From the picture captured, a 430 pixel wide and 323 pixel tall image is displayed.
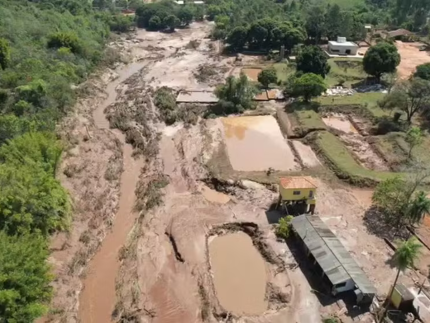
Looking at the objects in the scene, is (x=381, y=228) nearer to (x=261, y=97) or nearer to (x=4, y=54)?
(x=261, y=97)

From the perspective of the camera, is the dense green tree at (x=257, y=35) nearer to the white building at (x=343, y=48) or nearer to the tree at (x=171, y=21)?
the white building at (x=343, y=48)

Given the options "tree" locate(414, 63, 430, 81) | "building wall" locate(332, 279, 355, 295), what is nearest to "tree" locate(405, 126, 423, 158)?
"tree" locate(414, 63, 430, 81)

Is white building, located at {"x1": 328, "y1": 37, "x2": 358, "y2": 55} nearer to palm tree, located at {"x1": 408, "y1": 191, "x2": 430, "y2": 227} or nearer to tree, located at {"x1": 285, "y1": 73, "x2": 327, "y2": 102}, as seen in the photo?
tree, located at {"x1": 285, "y1": 73, "x2": 327, "y2": 102}

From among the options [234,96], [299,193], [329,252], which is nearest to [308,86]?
[234,96]

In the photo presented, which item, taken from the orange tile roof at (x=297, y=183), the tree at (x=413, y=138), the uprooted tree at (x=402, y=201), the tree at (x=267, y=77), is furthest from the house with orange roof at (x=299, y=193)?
the tree at (x=267, y=77)

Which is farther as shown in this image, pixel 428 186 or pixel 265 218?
pixel 428 186

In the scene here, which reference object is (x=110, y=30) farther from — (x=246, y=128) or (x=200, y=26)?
(x=246, y=128)

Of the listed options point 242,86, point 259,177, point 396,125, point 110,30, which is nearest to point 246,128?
point 242,86

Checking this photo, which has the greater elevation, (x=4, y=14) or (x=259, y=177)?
(x=4, y=14)
